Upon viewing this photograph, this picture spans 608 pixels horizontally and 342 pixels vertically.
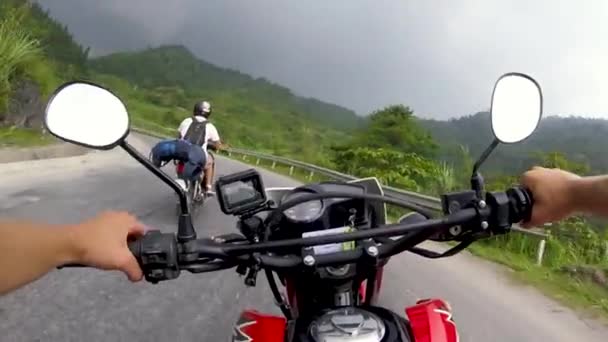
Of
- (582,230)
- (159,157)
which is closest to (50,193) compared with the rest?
(159,157)

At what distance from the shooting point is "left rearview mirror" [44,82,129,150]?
1807 millimetres

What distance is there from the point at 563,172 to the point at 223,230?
6.26m

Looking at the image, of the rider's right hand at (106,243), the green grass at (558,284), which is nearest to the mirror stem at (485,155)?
the rider's right hand at (106,243)

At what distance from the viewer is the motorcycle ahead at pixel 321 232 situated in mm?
1796

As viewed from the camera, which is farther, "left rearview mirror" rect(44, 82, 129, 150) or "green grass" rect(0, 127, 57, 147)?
"green grass" rect(0, 127, 57, 147)

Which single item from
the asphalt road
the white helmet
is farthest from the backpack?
the asphalt road

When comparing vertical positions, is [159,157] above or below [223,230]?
above

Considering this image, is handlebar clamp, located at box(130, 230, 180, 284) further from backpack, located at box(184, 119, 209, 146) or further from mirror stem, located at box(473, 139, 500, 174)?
backpack, located at box(184, 119, 209, 146)

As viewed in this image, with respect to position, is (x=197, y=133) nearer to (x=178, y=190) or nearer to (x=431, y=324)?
(x=178, y=190)

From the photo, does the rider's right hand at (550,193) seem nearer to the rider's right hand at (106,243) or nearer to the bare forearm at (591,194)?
the bare forearm at (591,194)

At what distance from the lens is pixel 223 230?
7.93 meters

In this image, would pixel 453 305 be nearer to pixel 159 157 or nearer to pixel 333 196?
pixel 333 196

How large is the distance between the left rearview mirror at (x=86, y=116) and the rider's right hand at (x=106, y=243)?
22 centimetres

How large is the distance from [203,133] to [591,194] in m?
8.03
